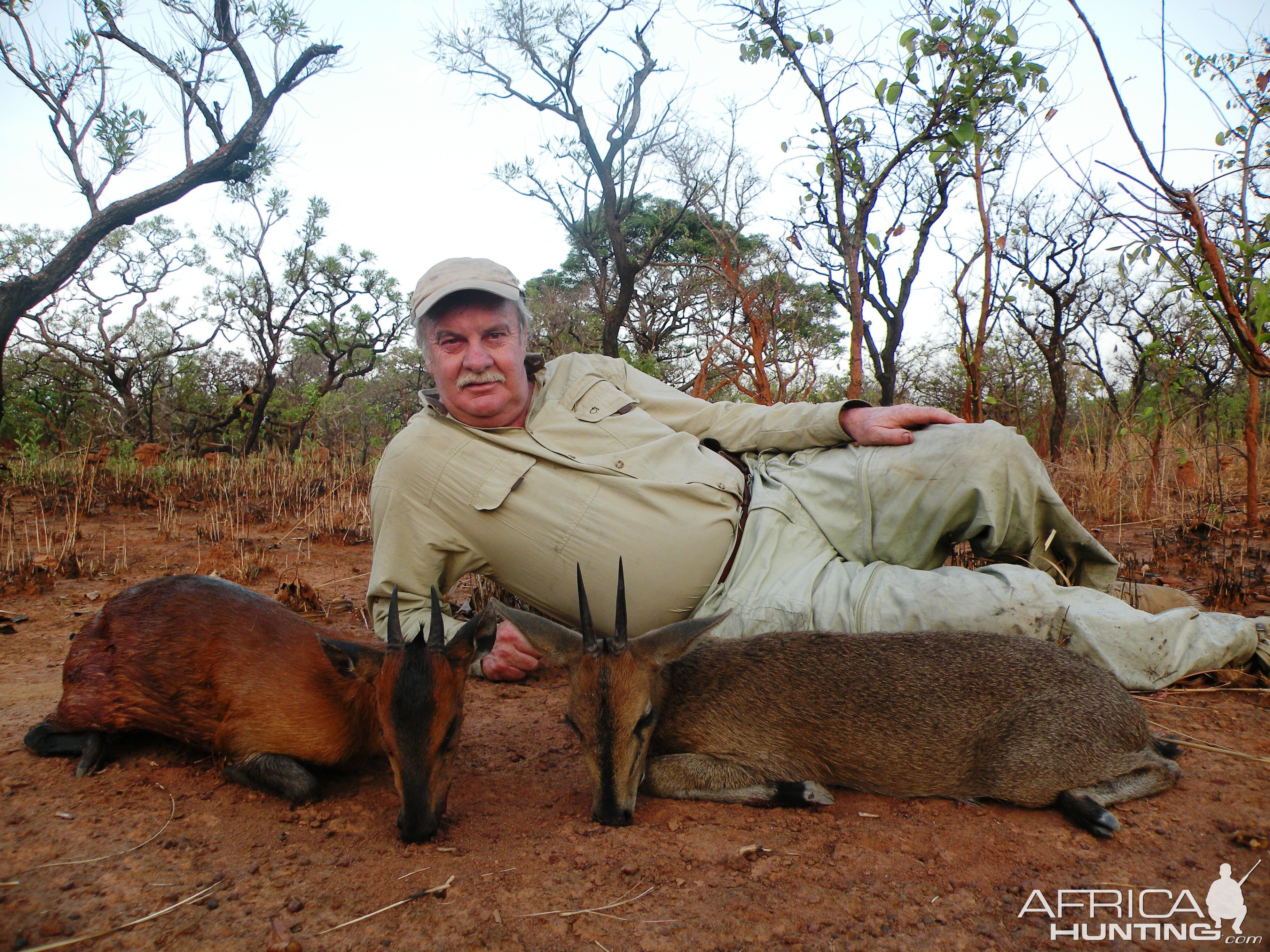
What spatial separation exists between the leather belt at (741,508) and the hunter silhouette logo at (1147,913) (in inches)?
78.6

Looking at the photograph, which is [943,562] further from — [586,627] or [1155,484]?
→ [1155,484]

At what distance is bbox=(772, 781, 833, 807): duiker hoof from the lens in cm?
311

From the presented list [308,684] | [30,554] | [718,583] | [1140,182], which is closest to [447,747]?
[308,684]

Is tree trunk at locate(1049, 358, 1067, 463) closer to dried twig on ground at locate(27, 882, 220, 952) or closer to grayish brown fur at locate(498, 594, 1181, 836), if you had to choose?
grayish brown fur at locate(498, 594, 1181, 836)

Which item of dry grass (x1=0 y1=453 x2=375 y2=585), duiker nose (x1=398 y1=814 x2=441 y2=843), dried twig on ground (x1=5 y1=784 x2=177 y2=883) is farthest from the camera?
dry grass (x1=0 y1=453 x2=375 y2=585)

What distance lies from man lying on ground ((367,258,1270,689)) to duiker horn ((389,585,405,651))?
82 cm

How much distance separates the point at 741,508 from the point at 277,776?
Answer: 2545 mm

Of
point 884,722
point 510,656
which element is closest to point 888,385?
point 510,656

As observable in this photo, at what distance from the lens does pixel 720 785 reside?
320 cm

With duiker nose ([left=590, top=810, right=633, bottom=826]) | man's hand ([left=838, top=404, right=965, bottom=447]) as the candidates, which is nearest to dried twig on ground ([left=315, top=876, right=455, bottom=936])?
duiker nose ([left=590, top=810, right=633, bottom=826])

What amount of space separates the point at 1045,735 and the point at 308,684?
9.57 ft

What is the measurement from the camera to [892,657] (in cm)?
330

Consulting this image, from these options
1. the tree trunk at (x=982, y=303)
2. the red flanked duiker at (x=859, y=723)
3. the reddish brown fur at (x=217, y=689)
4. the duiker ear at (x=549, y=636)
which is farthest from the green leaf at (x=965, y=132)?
the reddish brown fur at (x=217, y=689)

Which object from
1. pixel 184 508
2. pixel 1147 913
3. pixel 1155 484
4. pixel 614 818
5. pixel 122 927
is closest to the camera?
pixel 122 927
